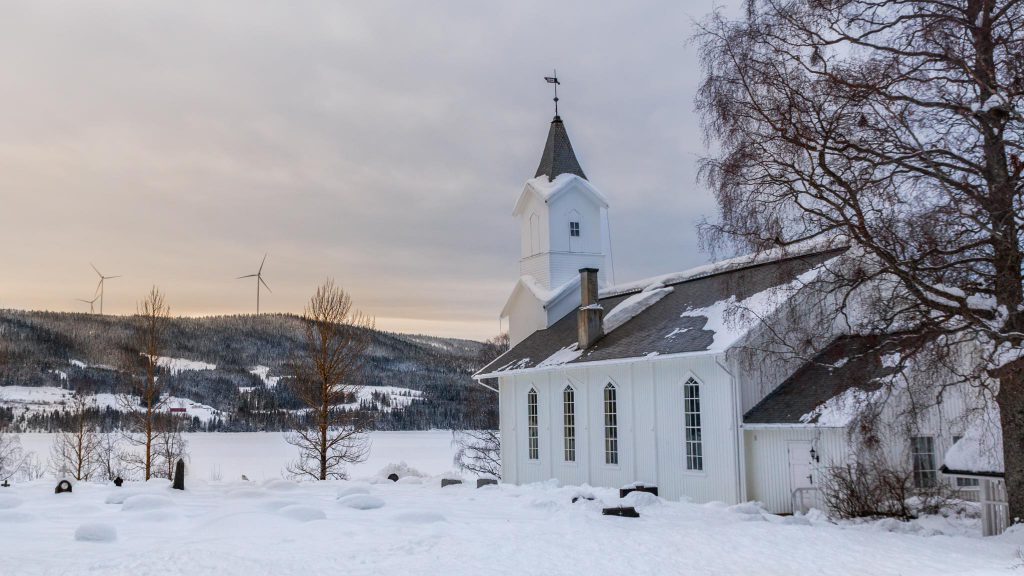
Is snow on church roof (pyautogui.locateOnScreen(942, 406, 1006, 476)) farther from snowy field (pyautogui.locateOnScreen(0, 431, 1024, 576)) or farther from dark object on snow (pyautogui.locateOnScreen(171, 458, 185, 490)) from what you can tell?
dark object on snow (pyautogui.locateOnScreen(171, 458, 185, 490))

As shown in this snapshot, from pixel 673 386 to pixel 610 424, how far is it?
11.1 ft

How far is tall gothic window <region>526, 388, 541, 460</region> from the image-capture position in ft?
101

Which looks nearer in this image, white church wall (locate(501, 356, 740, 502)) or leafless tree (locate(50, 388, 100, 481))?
white church wall (locate(501, 356, 740, 502))

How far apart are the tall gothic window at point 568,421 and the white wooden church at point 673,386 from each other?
0.15 ft

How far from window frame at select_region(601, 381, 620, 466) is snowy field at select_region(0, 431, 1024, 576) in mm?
4056

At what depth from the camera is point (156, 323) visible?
35844 mm

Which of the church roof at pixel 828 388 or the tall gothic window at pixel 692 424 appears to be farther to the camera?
the tall gothic window at pixel 692 424

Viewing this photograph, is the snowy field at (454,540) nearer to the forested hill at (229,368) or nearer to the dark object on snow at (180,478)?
the dark object on snow at (180,478)

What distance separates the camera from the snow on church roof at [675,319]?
22000mm

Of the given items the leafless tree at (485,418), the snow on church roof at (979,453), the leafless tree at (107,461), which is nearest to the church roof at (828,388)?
the snow on church roof at (979,453)

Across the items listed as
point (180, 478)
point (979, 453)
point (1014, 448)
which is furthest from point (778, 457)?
point (180, 478)

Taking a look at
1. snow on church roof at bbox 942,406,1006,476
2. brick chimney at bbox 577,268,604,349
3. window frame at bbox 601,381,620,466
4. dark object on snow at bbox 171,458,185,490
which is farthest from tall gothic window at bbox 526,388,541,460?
snow on church roof at bbox 942,406,1006,476

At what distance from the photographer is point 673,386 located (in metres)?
24.1

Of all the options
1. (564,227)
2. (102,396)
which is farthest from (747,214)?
(102,396)
